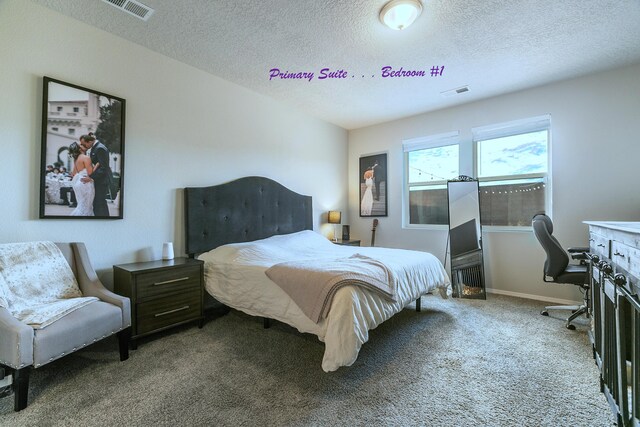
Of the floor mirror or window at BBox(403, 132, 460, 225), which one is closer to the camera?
the floor mirror

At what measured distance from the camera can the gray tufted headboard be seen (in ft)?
9.89

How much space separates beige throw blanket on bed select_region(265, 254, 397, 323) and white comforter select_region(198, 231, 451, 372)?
0.05m

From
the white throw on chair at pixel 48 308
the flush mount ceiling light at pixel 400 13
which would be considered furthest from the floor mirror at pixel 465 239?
the white throw on chair at pixel 48 308

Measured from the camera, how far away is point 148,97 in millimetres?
2789

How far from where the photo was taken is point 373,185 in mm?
5016

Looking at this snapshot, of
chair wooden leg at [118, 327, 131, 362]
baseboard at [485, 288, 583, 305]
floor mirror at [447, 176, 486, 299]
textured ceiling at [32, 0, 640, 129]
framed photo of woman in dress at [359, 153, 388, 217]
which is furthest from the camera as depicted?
framed photo of woman in dress at [359, 153, 388, 217]

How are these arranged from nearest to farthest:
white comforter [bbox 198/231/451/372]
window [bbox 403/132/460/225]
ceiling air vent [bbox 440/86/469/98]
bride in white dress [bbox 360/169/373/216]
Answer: white comforter [bbox 198/231/451/372], ceiling air vent [bbox 440/86/469/98], window [bbox 403/132/460/225], bride in white dress [bbox 360/169/373/216]

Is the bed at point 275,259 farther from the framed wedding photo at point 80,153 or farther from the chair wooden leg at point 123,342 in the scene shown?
the chair wooden leg at point 123,342

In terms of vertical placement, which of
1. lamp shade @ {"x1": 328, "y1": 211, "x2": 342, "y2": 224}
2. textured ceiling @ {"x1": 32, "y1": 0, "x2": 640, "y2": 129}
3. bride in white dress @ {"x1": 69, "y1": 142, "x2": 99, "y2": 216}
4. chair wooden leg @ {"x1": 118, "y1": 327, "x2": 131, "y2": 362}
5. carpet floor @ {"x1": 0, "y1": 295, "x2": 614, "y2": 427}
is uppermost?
textured ceiling @ {"x1": 32, "y1": 0, "x2": 640, "y2": 129}

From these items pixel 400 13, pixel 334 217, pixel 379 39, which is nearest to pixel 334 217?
pixel 334 217

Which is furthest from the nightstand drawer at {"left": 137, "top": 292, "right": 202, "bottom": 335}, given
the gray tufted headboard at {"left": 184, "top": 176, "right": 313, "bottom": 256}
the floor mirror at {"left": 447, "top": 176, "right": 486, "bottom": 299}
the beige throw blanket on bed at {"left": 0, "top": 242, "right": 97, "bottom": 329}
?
the floor mirror at {"left": 447, "top": 176, "right": 486, "bottom": 299}

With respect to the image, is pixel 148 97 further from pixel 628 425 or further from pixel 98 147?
pixel 628 425

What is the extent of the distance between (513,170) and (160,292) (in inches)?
171

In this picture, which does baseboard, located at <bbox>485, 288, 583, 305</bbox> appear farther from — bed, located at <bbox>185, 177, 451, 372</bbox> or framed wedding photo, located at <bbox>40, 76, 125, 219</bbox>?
framed wedding photo, located at <bbox>40, 76, 125, 219</bbox>
